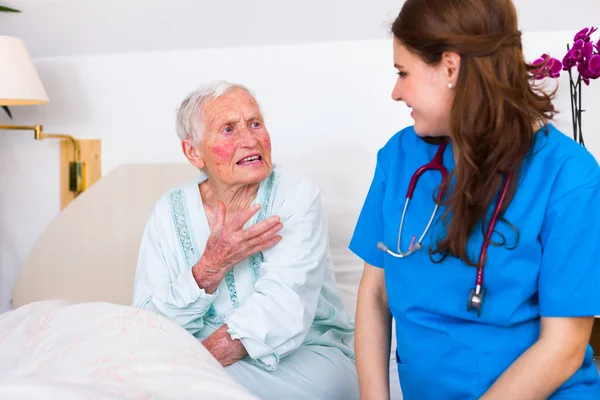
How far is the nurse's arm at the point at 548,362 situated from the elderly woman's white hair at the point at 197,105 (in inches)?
37.9

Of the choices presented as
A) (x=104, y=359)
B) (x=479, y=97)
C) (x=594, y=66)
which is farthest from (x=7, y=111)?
(x=479, y=97)

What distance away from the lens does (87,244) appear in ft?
8.06

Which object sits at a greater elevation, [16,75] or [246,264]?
[16,75]

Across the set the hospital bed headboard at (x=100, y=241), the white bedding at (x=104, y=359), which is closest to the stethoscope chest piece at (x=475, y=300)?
the white bedding at (x=104, y=359)

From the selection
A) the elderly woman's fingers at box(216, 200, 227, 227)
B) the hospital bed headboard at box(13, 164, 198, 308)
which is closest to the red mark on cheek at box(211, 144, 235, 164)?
the elderly woman's fingers at box(216, 200, 227, 227)

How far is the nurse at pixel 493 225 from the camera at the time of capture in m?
1.10

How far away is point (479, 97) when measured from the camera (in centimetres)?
111

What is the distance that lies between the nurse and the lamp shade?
5.38ft

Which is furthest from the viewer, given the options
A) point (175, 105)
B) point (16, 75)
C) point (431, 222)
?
point (175, 105)

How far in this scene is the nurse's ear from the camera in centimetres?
112

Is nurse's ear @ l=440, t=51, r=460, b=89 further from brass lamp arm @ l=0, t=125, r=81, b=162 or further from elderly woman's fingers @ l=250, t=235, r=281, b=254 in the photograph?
brass lamp arm @ l=0, t=125, r=81, b=162

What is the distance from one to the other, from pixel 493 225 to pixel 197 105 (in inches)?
34.7

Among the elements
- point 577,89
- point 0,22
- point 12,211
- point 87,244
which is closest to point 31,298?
point 87,244

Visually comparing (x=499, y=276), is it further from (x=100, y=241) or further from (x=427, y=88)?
(x=100, y=241)
